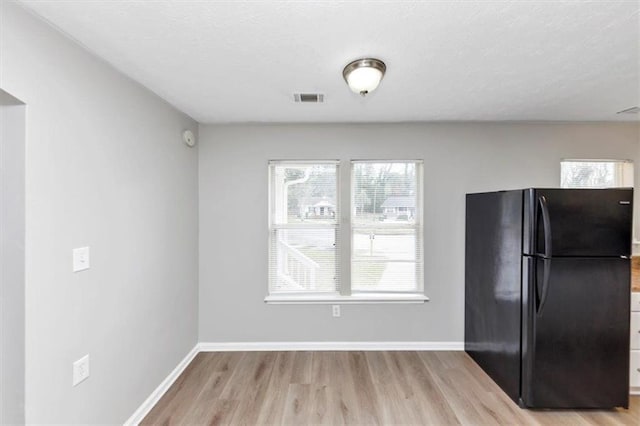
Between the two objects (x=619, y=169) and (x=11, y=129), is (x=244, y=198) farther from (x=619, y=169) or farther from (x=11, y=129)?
(x=619, y=169)

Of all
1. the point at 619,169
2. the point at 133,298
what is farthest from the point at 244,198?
the point at 619,169

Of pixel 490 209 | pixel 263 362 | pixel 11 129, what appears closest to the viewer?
pixel 11 129

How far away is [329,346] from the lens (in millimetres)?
3193

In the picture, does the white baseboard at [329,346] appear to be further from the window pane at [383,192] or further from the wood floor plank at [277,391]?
the window pane at [383,192]

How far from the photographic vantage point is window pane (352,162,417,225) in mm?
3209

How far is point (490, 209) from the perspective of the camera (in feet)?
8.88

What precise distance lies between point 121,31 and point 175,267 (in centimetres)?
188

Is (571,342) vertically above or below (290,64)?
A: below

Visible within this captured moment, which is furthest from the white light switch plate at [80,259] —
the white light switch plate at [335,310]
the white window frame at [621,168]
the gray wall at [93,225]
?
Result: the white window frame at [621,168]

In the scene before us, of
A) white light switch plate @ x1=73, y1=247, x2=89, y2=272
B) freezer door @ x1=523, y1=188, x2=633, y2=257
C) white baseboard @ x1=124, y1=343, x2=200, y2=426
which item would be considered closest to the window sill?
white baseboard @ x1=124, y1=343, x2=200, y2=426

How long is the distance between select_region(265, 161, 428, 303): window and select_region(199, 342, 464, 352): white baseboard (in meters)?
0.48

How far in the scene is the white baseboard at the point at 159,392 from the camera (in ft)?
7.00

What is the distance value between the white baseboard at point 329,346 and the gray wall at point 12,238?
195 cm

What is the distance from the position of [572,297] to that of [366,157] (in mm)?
2047
